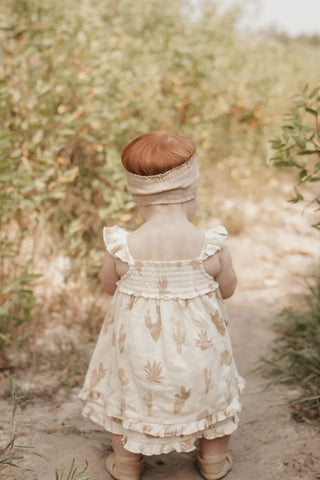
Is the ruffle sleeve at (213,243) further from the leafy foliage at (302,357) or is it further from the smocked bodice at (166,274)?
the leafy foliage at (302,357)

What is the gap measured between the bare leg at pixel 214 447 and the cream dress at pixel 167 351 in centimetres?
9

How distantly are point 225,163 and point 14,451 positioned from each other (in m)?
4.35

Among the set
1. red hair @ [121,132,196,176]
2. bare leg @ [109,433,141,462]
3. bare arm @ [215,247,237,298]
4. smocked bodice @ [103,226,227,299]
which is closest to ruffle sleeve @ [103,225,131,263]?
smocked bodice @ [103,226,227,299]

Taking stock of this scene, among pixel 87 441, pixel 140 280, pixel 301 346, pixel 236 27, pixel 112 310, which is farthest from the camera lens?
pixel 236 27

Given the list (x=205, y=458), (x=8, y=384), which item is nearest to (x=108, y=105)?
(x=8, y=384)

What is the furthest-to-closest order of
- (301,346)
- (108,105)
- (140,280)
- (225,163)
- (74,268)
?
(225,163) → (108,105) → (74,268) → (301,346) → (140,280)

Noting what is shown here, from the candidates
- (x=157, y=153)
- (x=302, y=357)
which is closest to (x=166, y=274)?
(x=157, y=153)

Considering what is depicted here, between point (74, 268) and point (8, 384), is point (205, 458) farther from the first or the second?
point (74, 268)

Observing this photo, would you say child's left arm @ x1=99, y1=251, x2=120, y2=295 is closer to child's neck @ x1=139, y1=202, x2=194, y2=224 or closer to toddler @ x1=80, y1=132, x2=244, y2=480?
toddler @ x1=80, y1=132, x2=244, y2=480

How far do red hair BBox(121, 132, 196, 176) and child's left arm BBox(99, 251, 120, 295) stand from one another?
338 millimetres

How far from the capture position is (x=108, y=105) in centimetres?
382

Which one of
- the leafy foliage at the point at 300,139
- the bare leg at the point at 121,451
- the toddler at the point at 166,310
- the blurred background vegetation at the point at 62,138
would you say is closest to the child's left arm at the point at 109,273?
the toddler at the point at 166,310

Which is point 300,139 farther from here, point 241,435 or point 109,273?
point 241,435

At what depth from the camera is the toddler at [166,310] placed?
1881mm
